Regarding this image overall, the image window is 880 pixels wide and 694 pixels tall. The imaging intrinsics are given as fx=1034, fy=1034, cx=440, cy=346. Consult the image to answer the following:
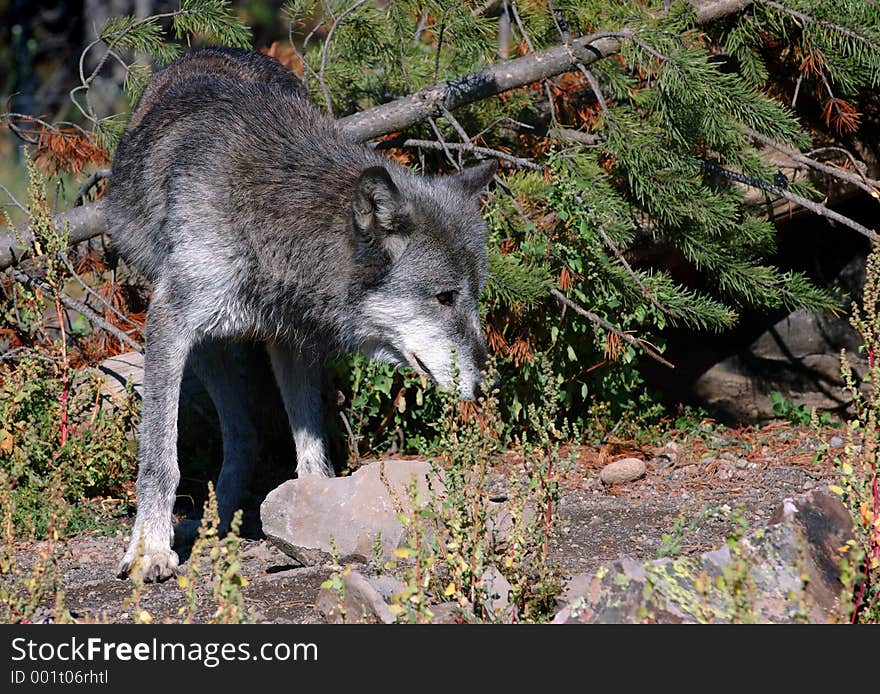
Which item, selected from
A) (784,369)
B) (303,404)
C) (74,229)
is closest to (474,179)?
(303,404)

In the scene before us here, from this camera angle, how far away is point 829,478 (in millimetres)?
6133

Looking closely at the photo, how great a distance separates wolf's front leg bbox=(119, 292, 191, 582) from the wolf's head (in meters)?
1.00

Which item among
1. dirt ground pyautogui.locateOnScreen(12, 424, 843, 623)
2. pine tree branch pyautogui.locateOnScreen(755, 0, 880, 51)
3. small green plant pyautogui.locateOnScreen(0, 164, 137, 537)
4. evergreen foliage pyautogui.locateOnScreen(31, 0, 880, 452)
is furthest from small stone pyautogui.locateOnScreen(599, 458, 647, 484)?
small green plant pyautogui.locateOnScreen(0, 164, 137, 537)

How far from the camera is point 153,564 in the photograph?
5172 mm

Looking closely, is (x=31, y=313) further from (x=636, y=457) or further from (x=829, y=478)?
(x=829, y=478)

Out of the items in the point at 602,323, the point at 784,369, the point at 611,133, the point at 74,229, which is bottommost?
the point at 784,369

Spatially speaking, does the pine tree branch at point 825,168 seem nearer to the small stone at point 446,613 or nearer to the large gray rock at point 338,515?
the large gray rock at point 338,515

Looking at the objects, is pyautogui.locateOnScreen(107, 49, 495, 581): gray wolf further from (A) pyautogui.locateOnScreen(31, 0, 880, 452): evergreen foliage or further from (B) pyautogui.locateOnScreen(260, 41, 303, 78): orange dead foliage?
(B) pyautogui.locateOnScreen(260, 41, 303, 78): orange dead foliage

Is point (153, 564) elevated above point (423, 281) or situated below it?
below

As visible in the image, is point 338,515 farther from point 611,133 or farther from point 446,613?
point 611,133

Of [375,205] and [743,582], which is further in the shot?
[375,205]

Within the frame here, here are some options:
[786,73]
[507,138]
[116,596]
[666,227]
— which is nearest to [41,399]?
[116,596]

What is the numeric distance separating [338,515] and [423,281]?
1.31 metres

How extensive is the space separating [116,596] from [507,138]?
4.27 m
